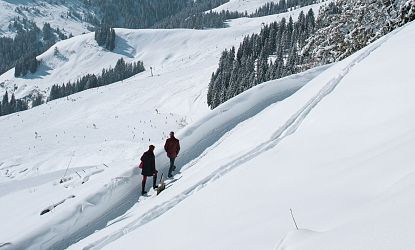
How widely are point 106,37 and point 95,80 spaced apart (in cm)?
5379

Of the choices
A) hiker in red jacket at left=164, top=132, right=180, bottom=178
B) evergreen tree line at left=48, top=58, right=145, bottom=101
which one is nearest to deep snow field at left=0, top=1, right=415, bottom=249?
hiker in red jacket at left=164, top=132, right=180, bottom=178

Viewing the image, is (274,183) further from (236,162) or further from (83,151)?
(83,151)

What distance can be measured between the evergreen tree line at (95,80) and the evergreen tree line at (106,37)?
3048 centimetres

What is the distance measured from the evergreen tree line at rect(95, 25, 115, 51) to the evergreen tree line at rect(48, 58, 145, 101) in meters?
30.5

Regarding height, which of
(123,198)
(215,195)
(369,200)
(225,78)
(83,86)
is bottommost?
(83,86)

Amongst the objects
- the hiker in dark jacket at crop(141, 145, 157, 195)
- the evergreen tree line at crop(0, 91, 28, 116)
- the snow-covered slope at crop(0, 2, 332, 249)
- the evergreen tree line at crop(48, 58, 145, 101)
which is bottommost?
the evergreen tree line at crop(0, 91, 28, 116)

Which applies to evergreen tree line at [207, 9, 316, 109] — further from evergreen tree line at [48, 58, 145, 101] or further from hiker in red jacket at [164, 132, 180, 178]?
evergreen tree line at [48, 58, 145, 101]

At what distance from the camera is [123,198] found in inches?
521

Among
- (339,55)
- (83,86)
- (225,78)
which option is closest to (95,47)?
(83,86)

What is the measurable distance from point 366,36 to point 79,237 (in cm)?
1340

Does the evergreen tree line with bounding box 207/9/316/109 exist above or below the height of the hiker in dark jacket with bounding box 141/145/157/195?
below

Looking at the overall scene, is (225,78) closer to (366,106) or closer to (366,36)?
(366,36)

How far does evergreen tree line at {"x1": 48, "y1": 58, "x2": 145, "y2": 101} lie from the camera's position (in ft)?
425

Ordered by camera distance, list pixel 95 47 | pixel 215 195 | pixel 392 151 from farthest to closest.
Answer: pixel 95 47 → pixel 215 195 → pixel 392 151
